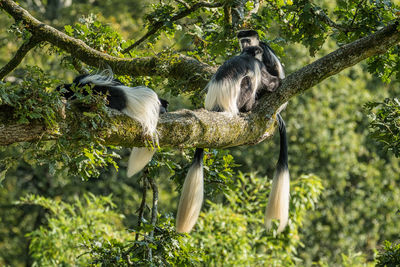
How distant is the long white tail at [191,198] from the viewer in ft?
9.14

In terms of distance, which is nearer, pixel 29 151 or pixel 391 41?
pixel 29 151

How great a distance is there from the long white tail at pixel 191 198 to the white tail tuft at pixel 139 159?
23 cm

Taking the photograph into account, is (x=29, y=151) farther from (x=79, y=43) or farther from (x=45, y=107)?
(x=79, y=43)

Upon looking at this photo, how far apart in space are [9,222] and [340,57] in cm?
816

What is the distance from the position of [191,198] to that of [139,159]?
1.13ft

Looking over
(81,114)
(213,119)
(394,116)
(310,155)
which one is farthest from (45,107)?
(310,155)

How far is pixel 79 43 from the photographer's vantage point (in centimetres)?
307

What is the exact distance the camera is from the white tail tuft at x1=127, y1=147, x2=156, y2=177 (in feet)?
9.36

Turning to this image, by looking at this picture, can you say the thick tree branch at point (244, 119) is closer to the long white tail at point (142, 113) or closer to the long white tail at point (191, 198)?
the long white tail at point (142, 113)

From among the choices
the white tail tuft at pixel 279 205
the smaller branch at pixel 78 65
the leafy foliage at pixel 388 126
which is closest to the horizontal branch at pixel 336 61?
the leafy foliage at pixel 388 126

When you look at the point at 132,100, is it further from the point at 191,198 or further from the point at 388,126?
the point at 388,126

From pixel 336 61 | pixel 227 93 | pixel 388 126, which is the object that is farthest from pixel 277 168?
pixel 336 61

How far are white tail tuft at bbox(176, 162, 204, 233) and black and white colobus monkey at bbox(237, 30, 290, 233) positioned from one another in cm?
50

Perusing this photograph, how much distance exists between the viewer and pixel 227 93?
3096mm
